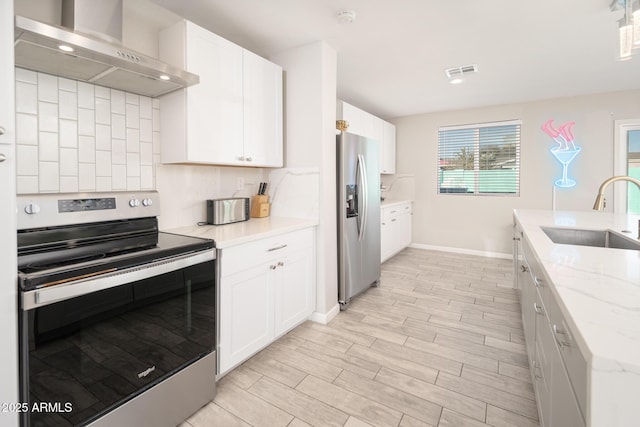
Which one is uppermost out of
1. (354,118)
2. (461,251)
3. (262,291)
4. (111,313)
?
(354,118)

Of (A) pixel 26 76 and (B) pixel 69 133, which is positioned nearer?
(A) pixel 26 76

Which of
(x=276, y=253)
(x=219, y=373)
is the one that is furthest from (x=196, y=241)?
(x=219, y=373)

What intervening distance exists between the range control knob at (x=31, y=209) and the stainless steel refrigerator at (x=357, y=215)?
2.14 m

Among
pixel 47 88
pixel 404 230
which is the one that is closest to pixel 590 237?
pixel 404 230

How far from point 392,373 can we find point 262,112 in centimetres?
216

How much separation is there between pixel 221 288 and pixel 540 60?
3.67 m

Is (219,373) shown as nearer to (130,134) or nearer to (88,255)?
(88,255)

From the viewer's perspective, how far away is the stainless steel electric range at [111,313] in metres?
1.11

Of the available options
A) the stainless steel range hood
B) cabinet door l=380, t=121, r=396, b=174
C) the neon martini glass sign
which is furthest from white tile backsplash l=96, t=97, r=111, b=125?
the neon martini glass sign

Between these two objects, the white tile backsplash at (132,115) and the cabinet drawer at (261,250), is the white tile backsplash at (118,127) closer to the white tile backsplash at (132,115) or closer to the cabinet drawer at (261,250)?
the white tile backsplash at (132,115)

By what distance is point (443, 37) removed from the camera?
263cm

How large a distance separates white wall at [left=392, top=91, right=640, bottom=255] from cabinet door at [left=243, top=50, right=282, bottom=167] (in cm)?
357

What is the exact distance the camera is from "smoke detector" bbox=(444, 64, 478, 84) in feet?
10.9

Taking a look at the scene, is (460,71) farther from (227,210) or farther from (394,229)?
(227,210)
